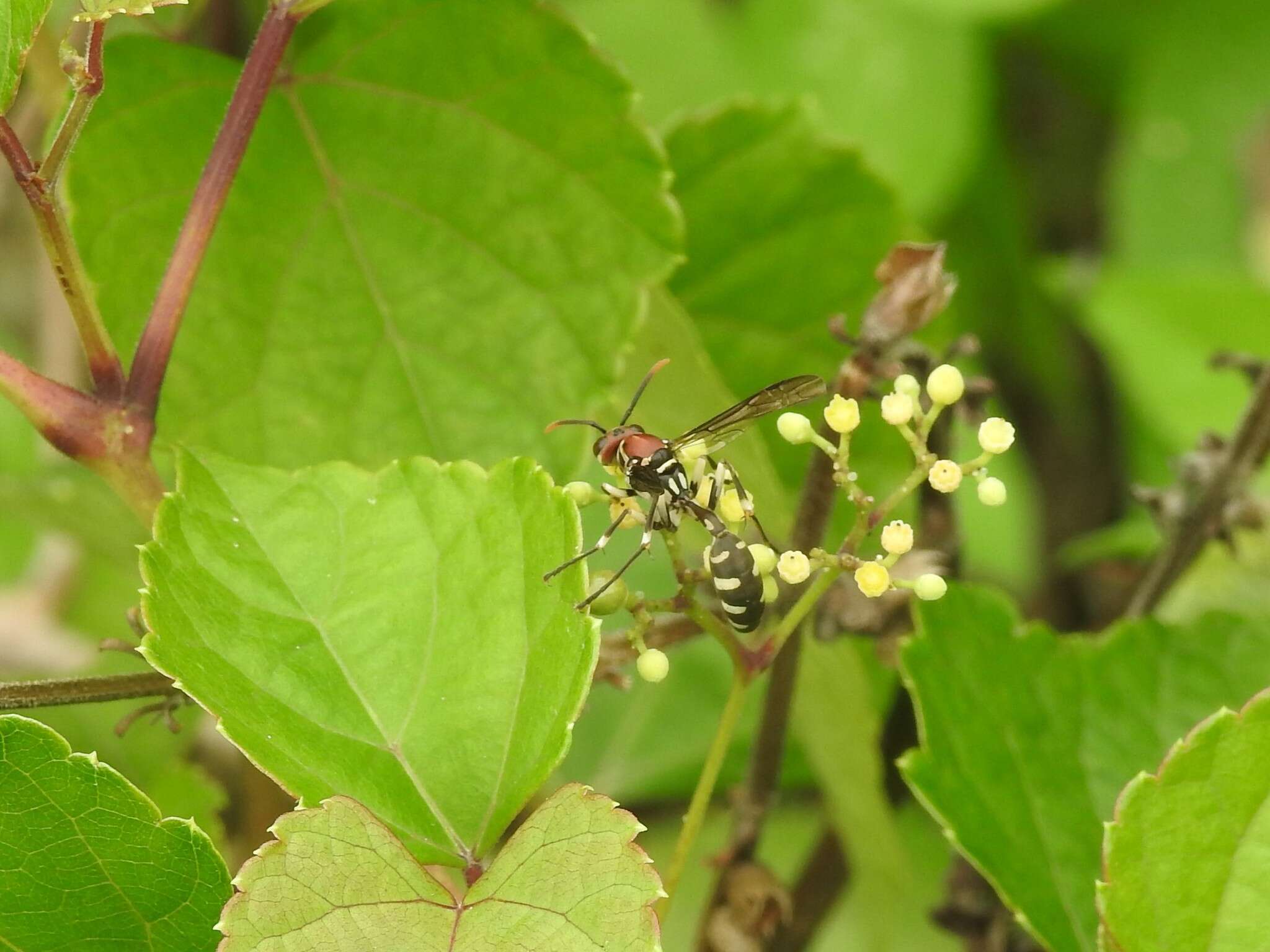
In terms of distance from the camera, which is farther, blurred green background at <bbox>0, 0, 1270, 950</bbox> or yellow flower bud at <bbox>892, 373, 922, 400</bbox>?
blurred green background at <bbox>0, 0, 1270, 950</bbox>

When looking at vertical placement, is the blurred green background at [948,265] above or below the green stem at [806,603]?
below

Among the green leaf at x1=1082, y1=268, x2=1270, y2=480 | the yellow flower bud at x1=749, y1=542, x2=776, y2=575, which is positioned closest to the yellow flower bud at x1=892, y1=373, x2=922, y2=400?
the yellow flower bud at x1=749, y1=542, x2=776, y2=575

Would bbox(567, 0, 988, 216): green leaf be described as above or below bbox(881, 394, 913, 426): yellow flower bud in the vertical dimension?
below

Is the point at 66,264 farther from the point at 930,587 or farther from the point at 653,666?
the point at 930,587

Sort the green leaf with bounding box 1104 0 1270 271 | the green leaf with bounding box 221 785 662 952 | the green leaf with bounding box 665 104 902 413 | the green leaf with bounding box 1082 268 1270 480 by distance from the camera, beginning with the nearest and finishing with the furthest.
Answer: the green leaf with bounding box 221 785 662 952
the green leaf with bounding box 665 104 902 413
the green leaf with bounding box 1082 268 1270 480
the green leaf with bounding box 1104 0 1270 271

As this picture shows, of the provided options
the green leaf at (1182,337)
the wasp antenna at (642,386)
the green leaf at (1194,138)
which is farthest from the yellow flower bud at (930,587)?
the green leaf at (1194,138)

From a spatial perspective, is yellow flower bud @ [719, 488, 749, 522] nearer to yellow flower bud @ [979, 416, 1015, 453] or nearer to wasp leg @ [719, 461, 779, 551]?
wasp leg @ [719, 461, 779, 551]

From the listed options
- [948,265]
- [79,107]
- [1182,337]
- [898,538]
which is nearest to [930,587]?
[898,538]

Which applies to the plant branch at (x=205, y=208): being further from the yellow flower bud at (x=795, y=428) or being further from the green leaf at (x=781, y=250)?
the green leaf at (x=781, y=250)
